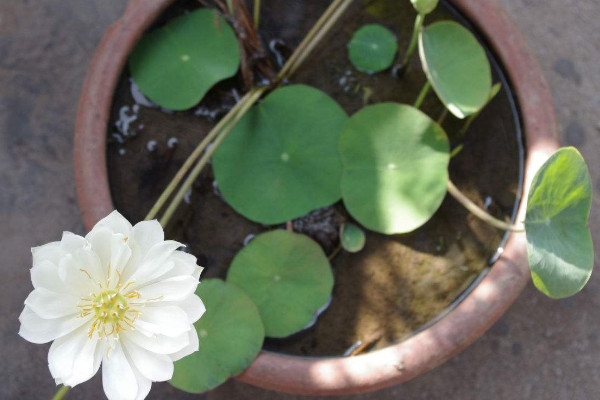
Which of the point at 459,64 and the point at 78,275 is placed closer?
the point at 78,275

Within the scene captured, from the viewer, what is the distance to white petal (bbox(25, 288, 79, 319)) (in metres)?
0.71

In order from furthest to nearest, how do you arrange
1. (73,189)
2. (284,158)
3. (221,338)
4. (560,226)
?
(73,189) → (284,158) → (221,338) → (560,226)

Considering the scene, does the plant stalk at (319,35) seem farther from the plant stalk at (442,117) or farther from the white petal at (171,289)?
the white petal at (171,289)

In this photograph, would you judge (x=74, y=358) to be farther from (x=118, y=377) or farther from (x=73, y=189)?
(x=73, y=189)

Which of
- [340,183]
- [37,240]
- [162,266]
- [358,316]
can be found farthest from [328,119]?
[37,240]

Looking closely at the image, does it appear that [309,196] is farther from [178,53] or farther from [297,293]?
[178,53]

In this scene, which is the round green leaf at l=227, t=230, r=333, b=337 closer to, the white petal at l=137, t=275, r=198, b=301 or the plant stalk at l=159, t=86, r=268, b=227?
the plant stalk at l=159, t=86, r=268, b=227

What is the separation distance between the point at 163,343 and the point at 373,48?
30.3 inches

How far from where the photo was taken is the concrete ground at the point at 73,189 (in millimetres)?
1438

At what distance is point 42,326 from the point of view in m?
0.74

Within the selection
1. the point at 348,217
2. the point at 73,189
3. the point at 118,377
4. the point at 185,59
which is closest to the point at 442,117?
the point at 348,217

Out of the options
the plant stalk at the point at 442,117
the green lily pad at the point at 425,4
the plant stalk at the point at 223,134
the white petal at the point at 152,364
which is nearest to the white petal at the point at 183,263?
the white petal at the point at 152,364

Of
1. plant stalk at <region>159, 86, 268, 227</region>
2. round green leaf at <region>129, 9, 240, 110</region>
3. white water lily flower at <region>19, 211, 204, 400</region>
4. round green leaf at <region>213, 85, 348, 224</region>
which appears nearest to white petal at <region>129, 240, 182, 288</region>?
white water lily flower at <region>19, 211, 204, 400</region>

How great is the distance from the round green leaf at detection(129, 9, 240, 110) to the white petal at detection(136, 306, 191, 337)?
0.55m
